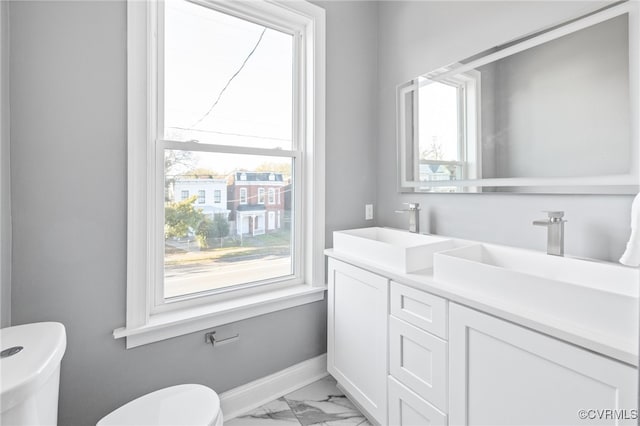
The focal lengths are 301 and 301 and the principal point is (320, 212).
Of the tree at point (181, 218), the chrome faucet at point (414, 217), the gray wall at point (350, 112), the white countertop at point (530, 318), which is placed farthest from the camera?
the gray wall at point (350, 112)

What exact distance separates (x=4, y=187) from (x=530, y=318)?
1.74m

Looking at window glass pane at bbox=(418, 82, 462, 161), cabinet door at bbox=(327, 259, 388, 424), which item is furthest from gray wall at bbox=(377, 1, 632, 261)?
cabinet door at bbox=(327, 259, 388, 424)

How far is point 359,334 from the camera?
147 centimetres

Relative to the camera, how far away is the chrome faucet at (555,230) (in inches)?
43.8

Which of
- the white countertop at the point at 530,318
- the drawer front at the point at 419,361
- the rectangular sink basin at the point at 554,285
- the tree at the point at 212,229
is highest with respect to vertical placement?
the tree at the point at 212,229

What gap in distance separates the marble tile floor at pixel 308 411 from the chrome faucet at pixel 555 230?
3.87ft

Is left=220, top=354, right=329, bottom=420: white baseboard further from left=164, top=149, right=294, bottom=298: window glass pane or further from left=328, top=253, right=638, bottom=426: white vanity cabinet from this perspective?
left=164, top=149, right=294, bottom=298: window glass pane

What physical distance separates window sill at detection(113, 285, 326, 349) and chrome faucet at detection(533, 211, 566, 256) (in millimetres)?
1170

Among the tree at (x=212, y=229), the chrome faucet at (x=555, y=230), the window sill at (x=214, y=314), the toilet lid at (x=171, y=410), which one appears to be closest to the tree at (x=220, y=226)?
the tree at (x=212, y=229)

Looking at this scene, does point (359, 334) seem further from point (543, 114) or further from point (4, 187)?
point (4, 187)

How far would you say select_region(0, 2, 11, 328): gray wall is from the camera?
3.43 feet

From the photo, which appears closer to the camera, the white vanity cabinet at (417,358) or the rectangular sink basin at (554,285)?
the rectangular sink basin at (554,285)

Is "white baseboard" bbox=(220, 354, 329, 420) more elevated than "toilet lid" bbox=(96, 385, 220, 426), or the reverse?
"toilet lid" bbox=(96, 385, 220, 426)

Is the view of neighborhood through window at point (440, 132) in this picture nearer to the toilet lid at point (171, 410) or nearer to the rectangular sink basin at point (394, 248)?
the rectangular sink basin at point (394, 248)
